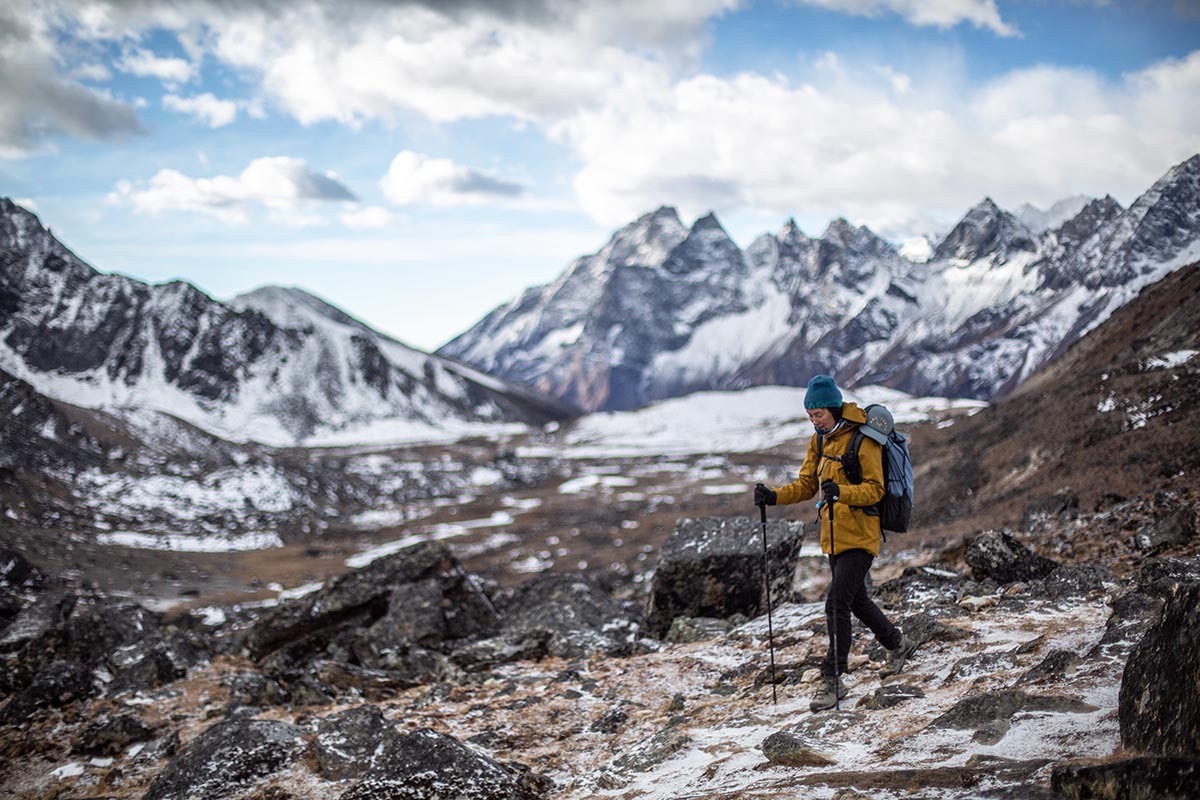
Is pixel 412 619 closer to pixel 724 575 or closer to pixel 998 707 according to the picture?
pixel 724 575

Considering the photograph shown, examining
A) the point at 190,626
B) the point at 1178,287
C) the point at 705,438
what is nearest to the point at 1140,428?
the point at 1178,287

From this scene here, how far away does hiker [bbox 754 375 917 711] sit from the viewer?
763 cm

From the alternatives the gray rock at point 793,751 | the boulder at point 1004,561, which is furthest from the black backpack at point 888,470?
the boulder at point 1004,561

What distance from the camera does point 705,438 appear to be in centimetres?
12988

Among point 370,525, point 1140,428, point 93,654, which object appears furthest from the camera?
point 370,525

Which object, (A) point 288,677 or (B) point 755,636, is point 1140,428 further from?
(A) point 288,677

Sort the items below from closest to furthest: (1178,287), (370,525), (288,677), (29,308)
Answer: (288,677) < (1178,287) < (370,525) < (29,308)

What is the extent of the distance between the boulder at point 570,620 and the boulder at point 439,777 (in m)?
5.25

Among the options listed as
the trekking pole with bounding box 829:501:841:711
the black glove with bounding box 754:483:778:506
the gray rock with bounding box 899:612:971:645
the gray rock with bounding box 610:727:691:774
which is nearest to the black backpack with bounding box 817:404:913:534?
the trekking pole with bounding box 829:501:841:711

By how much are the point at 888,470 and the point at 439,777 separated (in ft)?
18.0

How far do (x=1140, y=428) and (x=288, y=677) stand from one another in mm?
22351

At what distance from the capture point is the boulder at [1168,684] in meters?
4.23

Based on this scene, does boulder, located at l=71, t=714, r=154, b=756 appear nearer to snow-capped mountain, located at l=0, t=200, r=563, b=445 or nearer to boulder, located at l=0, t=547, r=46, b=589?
boulder, located at l=0, t=547, r=46, b=589

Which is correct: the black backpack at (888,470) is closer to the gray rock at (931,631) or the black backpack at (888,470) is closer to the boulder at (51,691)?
the gray rock at (931,631)
